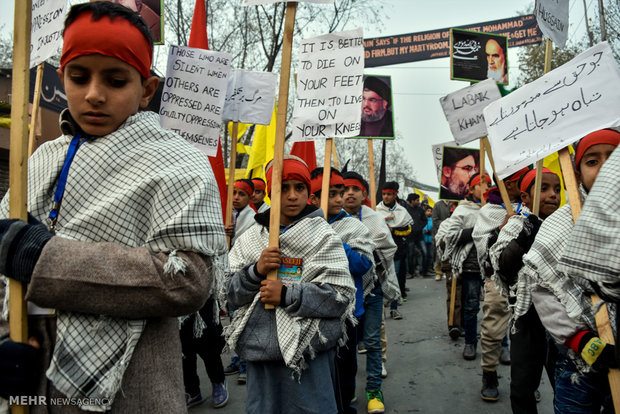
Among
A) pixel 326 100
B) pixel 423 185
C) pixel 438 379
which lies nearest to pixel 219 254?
pixel 326 100

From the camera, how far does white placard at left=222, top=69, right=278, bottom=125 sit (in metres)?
5.01

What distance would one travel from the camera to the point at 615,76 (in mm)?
2244

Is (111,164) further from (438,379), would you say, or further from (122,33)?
(438,379)

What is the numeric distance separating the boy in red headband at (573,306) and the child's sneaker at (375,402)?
6.22ft

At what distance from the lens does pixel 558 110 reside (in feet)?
7.83

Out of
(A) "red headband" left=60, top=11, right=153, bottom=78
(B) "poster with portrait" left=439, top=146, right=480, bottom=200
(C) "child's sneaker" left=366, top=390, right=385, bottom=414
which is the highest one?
(B) "poster with portrait" left=439, top=146, right=480, bottom=200

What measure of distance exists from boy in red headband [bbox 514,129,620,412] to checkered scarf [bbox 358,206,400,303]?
7.80 feet

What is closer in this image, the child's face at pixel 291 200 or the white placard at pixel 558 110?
the white placard at pixel 558 110

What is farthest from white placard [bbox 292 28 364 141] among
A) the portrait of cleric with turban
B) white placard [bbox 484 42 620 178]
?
the portrait of cleric with turban

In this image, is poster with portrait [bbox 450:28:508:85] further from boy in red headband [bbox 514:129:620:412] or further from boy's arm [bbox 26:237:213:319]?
boy's arm [bbox 26:237:213:319]

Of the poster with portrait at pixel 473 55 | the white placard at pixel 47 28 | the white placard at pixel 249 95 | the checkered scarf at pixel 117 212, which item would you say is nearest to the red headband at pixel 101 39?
the checkered scarf at pixel 117 212

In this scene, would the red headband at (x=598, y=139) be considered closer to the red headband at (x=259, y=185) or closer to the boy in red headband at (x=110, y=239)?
the boy in red headband at (x=110, y=239)

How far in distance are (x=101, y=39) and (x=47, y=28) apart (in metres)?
3.08

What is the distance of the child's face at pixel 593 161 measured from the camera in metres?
2.12
